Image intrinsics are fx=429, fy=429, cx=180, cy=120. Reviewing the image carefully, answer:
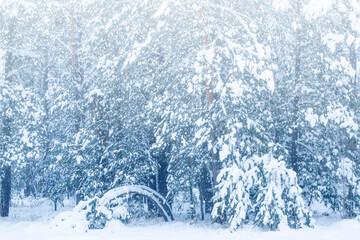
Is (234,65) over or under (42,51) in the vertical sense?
under

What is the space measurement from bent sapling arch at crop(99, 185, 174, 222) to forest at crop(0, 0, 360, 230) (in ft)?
2.19

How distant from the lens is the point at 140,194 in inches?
537

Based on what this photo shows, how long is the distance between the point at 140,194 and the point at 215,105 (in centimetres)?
412

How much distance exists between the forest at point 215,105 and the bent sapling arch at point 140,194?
667 mm

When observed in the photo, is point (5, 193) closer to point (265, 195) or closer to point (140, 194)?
point (140, 194)

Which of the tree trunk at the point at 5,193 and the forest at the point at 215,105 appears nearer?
the forest at the point at 215,105

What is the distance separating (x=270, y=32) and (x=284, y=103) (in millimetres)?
2210

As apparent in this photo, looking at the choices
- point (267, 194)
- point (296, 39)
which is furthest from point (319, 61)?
point (267, 194)

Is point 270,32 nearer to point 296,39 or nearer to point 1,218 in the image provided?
point 296,39

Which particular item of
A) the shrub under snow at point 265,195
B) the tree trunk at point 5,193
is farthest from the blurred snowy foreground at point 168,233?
the tree trunk at point 5,193

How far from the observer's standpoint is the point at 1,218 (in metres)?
17.4

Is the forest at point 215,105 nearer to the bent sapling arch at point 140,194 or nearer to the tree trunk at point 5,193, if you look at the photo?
the bent sapling arch at point 140,194

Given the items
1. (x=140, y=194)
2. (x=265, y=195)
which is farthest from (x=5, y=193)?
(x=265, y=195)

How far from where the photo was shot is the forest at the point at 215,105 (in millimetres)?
10992
